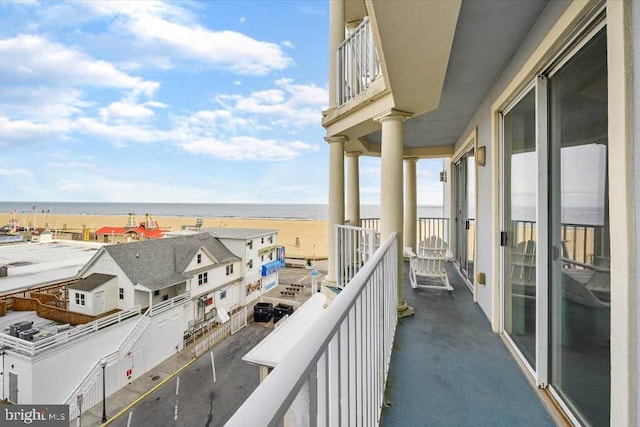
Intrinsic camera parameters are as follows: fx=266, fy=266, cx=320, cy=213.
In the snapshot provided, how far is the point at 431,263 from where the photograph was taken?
13.2ft

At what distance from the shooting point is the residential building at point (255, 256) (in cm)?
1166

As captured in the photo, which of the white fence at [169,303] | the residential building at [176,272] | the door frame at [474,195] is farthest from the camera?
the residential building at [176,272]

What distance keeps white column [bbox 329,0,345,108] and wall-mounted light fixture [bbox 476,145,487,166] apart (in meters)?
2.11

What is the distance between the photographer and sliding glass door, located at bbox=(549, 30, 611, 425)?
1205 millimetres

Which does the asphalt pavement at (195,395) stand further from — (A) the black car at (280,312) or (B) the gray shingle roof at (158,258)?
(B) the gray shingle roof at (158,258)

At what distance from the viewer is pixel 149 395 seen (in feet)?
18.3

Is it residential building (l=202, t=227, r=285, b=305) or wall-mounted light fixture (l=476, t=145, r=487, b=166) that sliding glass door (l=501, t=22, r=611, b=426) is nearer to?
wall-mounted light fixture (l=476, t=145, r=487, b=166)

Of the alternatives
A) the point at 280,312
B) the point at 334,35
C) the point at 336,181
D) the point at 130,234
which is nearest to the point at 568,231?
the point at 336,181

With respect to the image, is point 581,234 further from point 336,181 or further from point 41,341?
point 41,341

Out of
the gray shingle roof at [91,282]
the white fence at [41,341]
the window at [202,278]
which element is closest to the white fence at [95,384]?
the white fence at [41,341]

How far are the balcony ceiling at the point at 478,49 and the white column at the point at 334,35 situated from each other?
4.51 feet

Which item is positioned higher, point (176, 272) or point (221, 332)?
point (176, 272)

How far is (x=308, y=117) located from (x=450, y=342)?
37.3 m

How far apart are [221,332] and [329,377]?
905cm
